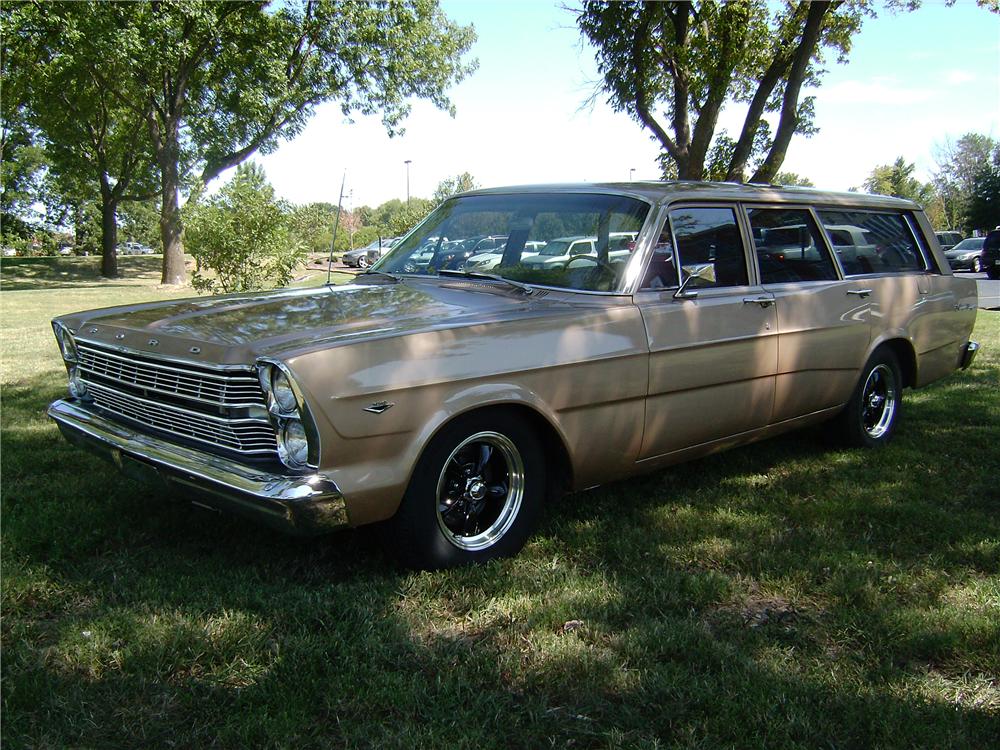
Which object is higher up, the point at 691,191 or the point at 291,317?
the point at 691,191

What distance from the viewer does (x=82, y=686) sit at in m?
2.52

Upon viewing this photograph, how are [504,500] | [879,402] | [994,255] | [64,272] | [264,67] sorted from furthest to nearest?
[64,272] < [994,255] < [264,67] < [879,402] < [504,500]

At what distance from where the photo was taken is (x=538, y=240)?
13.6 ft

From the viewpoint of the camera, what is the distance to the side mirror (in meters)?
3.97

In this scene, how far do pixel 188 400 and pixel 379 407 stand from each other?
807mm

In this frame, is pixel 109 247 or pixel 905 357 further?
pixel 109 247

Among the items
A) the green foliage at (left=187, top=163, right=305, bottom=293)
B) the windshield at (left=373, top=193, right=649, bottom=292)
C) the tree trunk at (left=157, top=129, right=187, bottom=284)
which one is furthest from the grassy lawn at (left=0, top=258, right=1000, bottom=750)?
the tree trunk at (left=157, top=129, right=187, bottom=284)

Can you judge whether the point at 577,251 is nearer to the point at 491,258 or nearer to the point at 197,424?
the point at 491,258

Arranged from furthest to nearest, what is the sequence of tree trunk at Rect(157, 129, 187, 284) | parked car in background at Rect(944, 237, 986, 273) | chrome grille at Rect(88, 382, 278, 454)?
parked car in background at Rect(944, 237, 986, 273) → tree trunk at Rect(157, 129, 187, 284) → chrome grille at Rect(88, 382, 278, 454)

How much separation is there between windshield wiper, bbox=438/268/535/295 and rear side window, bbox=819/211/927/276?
220 cm

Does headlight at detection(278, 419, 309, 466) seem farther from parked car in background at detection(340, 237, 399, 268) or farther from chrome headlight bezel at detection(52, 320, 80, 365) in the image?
parked car in background at detection(340, 237, 399, 268)

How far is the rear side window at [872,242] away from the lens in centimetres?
506

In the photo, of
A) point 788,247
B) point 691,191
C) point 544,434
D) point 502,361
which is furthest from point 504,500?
point 788,247

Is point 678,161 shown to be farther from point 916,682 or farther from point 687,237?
point 916,682
